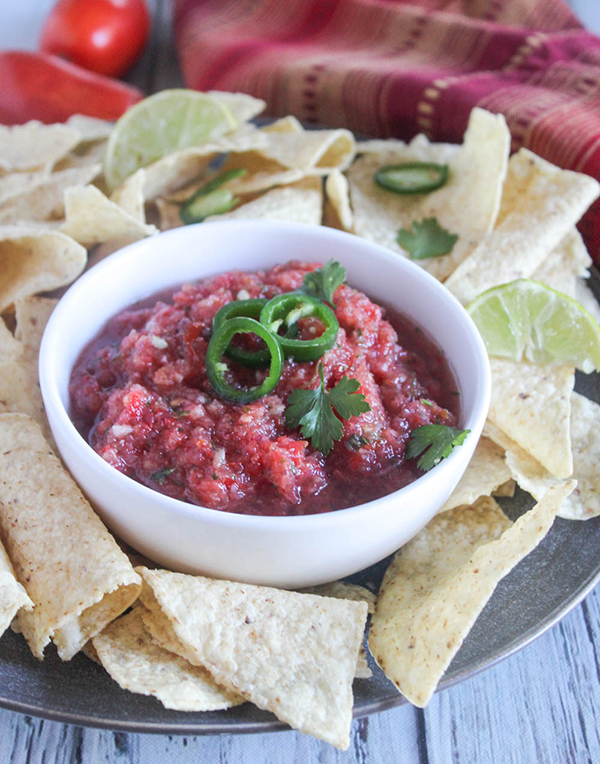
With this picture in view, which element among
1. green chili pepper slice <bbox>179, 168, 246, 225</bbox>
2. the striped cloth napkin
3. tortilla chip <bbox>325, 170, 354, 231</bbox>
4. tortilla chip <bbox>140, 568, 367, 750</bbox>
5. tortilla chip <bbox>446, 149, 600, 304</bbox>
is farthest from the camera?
the striped cloth napkin

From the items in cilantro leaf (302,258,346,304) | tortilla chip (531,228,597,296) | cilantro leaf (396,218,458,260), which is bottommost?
cilantro leaf (396,218,458,260)

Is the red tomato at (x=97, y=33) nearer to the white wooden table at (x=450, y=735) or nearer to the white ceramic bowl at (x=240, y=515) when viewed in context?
the white ceramic bowl at (x=240, y=515)

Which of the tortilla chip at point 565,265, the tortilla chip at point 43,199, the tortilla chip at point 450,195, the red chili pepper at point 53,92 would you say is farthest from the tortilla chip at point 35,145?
the tortilla chip at point 565,265

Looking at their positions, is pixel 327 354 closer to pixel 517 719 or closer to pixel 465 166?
pixel 517 719

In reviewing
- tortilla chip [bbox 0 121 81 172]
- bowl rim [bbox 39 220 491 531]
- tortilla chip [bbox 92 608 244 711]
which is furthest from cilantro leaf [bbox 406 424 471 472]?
tortilla chip [bbox 0 121 81 172]

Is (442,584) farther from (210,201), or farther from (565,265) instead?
(210,201)

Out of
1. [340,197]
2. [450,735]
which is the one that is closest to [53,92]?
[340,197]

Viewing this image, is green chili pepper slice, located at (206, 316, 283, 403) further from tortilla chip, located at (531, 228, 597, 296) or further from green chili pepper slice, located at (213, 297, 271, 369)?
tortilla chip, located at (531, 228, 597, 296)
